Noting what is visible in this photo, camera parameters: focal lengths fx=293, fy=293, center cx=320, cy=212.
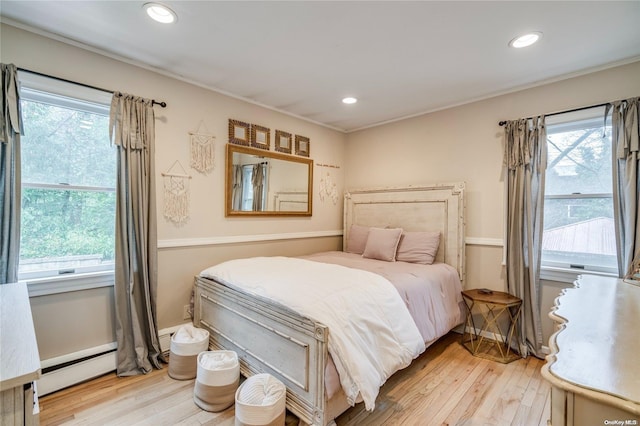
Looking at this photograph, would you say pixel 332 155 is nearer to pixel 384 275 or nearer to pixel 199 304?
pixel 384 275

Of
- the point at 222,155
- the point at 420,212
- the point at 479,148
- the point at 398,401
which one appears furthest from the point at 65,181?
the point at 479,148

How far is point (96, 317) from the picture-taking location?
2.26 meters

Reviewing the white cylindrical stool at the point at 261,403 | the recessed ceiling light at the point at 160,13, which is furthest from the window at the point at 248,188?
the white cylindrical stool at the point at 261,403

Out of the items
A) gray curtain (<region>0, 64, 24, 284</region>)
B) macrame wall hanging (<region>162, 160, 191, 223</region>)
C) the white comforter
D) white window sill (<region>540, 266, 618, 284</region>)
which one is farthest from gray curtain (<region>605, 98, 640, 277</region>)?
gray curtain (<region>0, 64, 24, 284</region>)

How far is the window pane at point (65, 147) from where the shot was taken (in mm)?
2057

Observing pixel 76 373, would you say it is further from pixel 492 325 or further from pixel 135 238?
pixel 492 325

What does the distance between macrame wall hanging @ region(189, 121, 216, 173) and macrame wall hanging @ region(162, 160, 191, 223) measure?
15 cm

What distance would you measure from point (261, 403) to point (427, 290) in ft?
5.07

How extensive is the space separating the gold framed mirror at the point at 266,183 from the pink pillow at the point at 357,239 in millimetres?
628

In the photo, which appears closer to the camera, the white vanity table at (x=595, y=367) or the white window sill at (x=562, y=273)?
the white vanity table at (x=595, y=367)

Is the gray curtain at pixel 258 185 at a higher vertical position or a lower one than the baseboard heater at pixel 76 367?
higher

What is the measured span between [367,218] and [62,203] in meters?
3.05

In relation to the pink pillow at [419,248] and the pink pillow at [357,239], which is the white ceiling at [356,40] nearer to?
the pink pillow at [419,248]

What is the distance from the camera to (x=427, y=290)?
2461 millimetres
